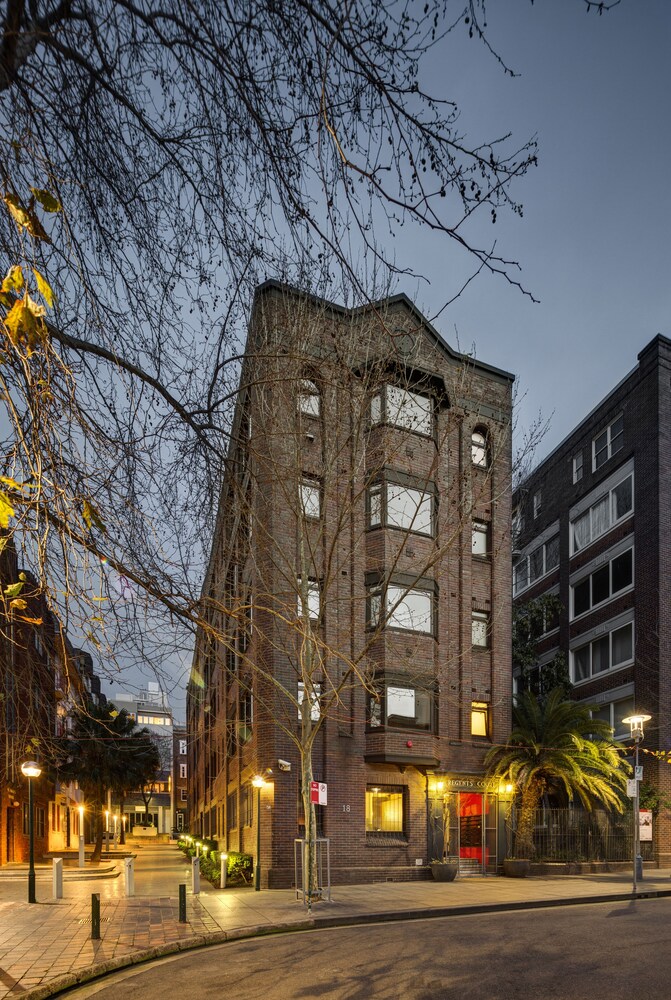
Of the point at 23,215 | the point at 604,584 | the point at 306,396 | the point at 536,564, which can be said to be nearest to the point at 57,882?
the point at 306,396

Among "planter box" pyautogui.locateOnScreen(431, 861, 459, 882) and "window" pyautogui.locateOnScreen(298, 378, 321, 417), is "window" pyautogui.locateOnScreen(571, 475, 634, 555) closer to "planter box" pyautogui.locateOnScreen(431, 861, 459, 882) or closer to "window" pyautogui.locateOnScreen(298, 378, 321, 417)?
"window" pyautogui.locateOnScreen(298, 378, 321, 417)

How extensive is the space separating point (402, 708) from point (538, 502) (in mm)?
25253

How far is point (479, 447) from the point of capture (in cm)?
3122

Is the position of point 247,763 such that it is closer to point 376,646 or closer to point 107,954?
point 376,646

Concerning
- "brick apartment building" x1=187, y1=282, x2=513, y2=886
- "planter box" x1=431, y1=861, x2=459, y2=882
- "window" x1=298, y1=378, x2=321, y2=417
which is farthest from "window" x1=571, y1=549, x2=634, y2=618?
"window" x1=298, y1=378, x2=321, y2=417

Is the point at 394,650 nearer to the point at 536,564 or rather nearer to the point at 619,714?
the point at 619,714

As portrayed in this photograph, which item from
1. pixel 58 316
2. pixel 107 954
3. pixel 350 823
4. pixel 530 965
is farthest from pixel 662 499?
pixel 58 316

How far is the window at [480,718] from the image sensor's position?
94.9 feet

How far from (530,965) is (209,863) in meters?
19.7

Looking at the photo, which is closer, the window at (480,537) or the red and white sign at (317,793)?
the red and white sign at (317,793)

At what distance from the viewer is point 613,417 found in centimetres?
4097

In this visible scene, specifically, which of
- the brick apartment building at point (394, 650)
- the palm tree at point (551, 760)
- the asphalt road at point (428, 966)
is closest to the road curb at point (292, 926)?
the asphalt road at point (428, 966)

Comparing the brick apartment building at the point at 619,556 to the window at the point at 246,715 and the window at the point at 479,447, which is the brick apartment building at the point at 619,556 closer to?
the window at the point at 479,447

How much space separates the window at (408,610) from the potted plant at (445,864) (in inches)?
219
